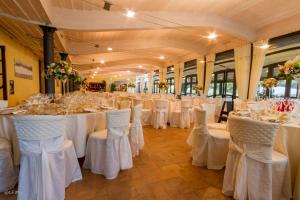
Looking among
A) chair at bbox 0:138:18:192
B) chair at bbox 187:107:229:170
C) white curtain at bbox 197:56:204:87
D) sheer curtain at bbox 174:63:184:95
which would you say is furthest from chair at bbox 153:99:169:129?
sheer curtain at bbox 174:63:184:95

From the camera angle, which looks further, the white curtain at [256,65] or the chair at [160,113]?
the white curtain at [256,65]

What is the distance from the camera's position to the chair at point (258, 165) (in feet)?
6.20

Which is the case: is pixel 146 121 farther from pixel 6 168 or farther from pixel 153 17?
pixel 6 168

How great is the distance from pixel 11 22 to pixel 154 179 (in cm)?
550

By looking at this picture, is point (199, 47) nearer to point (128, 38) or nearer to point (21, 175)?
point (128, 38)

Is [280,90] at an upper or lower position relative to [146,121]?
upper

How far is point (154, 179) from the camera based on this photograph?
8.66 ft

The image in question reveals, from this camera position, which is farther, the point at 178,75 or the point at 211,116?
the point at 178,75

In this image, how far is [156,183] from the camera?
253 centimetres

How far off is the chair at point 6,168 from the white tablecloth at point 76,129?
9cm

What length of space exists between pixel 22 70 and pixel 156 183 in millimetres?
7745

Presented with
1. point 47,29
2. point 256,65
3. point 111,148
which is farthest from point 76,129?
point 256,65

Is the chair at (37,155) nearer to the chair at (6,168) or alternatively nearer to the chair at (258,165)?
the chair at (6,168)

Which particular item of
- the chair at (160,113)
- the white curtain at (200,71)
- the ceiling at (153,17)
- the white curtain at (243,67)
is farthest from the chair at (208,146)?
the white curtain at (200,71)
